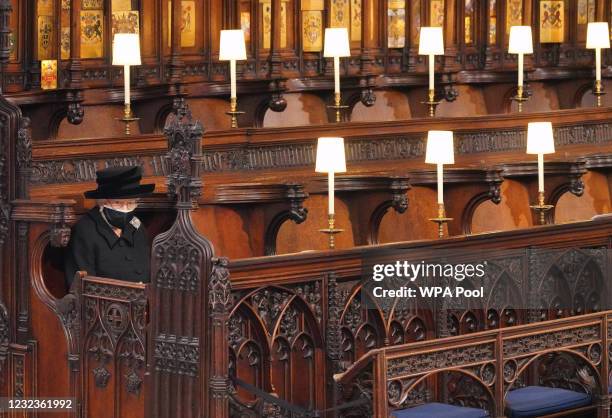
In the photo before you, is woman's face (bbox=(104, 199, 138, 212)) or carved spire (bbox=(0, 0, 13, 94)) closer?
woman's face (bbox=(104, 199, 138, 212))

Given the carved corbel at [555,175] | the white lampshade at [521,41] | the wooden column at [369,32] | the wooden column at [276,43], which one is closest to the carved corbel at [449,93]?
the white lampshade at [521,41]

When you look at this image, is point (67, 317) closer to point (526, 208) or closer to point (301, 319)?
point (301, 319)

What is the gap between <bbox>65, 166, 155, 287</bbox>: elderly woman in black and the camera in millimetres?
8797

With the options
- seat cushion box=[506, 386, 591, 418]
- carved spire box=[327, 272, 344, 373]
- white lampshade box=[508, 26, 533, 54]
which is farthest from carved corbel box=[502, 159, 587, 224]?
carved spire box=[327, 272, 344, 373]

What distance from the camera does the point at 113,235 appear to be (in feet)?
29.1

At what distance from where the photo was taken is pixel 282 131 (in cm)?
1156

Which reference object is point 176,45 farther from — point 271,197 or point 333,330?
point 333,330

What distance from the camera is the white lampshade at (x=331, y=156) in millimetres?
10031

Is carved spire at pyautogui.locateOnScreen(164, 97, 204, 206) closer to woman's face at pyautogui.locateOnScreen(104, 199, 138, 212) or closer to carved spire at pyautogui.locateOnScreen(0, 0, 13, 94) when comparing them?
woman's face at pyautogui.locateOnScreen(104, 199, 138, 212)

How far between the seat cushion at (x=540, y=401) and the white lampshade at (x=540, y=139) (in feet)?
9.15

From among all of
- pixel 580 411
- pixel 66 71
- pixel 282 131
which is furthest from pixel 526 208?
pixel 580 411

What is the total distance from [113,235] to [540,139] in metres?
3.30

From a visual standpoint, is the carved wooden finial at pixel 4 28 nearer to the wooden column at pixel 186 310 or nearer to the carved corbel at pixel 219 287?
the wooden column at pixel 186 310

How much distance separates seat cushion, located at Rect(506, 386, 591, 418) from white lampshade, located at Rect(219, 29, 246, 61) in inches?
176
